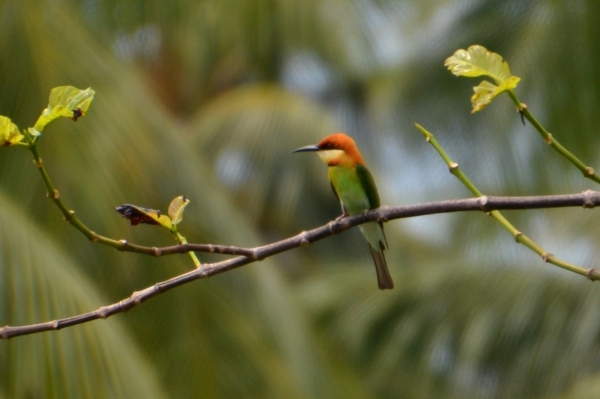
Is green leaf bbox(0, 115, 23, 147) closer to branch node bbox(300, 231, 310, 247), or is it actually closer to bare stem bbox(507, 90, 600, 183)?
branch node bbox(300, 231, 310, 247)

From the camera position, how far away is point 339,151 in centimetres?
216

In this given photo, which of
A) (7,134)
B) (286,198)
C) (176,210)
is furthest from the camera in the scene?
(286,198)

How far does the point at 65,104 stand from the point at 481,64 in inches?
21.4

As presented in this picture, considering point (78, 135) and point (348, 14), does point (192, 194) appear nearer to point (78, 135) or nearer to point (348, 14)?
point (78, 135)

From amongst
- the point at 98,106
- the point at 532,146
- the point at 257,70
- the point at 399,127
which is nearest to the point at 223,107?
the point at 257,70

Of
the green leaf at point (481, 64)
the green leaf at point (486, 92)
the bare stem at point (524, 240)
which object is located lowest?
the bare stem at point (524, 240)

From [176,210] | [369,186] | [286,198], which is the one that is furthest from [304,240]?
[286,198]

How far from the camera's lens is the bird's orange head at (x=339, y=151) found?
2135 mm

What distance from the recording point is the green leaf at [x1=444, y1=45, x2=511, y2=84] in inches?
43.6

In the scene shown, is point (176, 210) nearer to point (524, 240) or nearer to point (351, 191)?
point (524, 240)

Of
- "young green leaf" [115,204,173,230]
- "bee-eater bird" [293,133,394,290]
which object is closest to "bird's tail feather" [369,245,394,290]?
"bee-eater bird" [293,133,394,290]

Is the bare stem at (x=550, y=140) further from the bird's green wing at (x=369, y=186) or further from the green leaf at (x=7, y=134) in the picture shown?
the bird's green wing at (x=369, y=186)

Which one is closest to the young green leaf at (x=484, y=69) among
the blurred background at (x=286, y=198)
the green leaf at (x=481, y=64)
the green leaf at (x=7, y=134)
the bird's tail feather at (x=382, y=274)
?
the green leaf at (x=481, y=64)

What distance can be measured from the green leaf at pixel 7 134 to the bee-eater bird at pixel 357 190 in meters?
1.04
